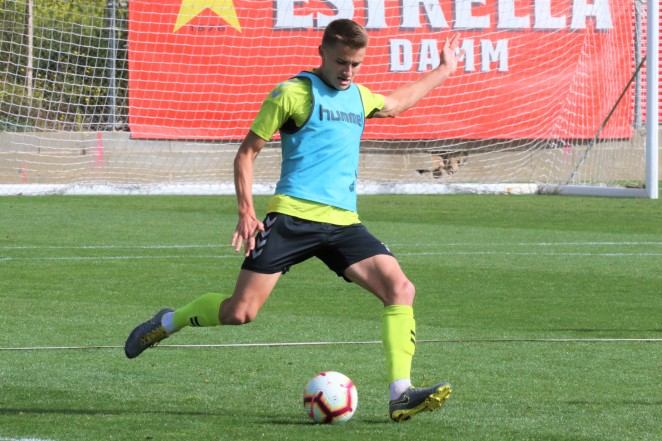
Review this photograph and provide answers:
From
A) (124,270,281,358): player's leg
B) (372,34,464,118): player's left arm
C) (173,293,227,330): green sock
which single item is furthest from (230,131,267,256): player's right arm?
(372,34,464,118): player's left arm

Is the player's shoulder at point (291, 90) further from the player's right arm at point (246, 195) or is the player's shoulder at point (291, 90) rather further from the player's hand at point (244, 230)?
the player's hand at point (244, 230)

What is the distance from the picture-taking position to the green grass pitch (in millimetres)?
5668

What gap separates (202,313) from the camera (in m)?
6.26

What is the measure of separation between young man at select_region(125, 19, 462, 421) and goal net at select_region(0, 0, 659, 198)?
1313 centimetres

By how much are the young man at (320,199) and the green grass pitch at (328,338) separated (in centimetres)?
44

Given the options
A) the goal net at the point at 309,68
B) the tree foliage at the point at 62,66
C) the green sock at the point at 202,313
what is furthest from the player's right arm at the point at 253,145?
the tree foliage at the point at 62,66

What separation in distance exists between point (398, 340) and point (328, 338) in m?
2.18

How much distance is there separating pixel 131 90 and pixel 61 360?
45.1 ft

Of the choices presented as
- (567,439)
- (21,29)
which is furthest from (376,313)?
(21,29)

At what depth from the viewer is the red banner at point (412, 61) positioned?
21.0 m

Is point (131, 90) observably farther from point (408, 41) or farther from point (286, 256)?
point (286, 256)

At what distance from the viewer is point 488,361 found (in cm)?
721

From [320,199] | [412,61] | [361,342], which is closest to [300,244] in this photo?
[320,199]

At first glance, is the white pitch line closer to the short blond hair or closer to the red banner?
the short blond hair
